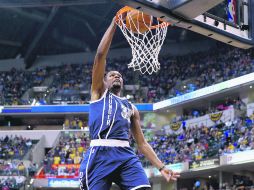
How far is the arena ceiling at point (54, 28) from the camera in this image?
38469mm

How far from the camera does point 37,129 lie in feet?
129

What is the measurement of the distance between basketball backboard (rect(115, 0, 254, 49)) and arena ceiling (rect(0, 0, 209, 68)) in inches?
1134

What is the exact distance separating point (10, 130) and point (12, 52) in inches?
369

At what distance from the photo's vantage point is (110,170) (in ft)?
16.9

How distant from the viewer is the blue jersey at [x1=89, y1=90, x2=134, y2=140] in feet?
17.4

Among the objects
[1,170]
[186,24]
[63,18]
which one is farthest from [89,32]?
[186,24]

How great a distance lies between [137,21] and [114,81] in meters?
2.58

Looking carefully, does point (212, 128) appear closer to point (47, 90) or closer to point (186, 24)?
point (47, 90)

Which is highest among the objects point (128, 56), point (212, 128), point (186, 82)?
point (128, 56)

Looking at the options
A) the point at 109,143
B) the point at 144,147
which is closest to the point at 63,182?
the point at 144,147

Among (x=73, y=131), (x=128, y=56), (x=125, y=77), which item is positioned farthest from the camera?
(x=128, y=56)

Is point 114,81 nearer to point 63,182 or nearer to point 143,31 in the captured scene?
point 143,31

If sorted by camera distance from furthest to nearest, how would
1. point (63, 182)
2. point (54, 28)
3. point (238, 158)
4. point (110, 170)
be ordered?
1. point (54, 28)
2. point (63, 182)
3. point (238, 158)
4. point (110, 170)

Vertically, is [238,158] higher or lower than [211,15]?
lower
